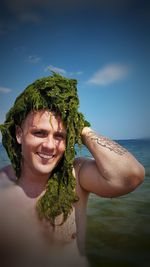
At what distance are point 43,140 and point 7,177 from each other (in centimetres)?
52

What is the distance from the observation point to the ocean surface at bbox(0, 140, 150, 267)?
345 cm

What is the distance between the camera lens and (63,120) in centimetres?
188

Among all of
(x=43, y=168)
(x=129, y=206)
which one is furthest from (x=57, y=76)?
(x=129, y=206)

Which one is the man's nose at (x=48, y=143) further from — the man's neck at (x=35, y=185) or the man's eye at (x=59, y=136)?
the man's neck at (x=35, y=185)

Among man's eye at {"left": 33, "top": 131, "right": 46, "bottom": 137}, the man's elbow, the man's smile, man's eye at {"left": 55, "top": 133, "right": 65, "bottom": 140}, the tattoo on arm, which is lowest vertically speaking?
the man's elbow

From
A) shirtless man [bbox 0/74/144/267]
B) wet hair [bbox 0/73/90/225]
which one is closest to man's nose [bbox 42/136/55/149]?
shirtless man [bbox 0/74/144/267]

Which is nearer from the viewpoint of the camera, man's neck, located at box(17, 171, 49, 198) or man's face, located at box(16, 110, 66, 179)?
man's face, located at box(16, 110, 66, 179)

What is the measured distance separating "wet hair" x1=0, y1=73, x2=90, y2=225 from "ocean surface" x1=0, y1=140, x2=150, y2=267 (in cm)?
68

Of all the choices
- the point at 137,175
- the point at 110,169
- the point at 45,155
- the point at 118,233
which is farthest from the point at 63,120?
the point at 118,233

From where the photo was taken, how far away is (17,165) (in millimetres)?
2117

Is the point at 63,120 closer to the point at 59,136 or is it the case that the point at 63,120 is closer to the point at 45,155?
the point at 59,136

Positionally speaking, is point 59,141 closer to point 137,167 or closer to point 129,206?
point 137,167

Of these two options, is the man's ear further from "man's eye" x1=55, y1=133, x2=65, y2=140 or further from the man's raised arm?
the man's raised arm

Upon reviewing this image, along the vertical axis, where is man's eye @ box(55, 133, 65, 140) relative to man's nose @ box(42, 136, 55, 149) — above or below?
above
